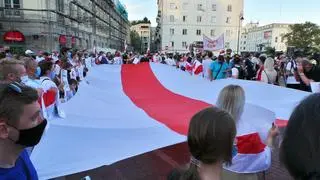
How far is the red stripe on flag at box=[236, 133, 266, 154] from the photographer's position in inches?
146

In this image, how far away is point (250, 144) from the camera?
3.74 meters

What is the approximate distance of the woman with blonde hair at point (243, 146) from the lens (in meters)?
3.55

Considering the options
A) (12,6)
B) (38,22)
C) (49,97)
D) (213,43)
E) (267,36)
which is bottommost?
(49,97)

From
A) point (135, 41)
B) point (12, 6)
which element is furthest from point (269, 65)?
point (135, 41)

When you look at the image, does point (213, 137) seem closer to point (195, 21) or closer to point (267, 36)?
point (195, 21)

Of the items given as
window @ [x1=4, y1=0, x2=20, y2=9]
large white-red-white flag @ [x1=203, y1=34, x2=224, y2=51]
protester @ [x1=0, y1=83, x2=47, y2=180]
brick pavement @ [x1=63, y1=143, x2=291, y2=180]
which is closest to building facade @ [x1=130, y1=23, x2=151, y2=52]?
window @ [x1=4, y1=0, x2=20, y2=9]

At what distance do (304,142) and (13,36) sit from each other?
37.1 meters

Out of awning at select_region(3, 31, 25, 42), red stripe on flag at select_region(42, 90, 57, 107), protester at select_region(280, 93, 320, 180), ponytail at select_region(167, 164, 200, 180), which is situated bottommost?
red stripe on flag at select_region(42, 90, 57, 107)

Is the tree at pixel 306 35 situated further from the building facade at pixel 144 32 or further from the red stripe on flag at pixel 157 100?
the building facade at pixel 144 32

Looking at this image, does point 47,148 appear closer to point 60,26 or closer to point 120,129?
point 120,129

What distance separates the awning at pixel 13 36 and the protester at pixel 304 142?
1434 inches

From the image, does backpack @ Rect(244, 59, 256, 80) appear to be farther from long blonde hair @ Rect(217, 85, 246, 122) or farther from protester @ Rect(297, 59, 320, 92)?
long blonde hair @ Rect(217, 85, 246, 122)

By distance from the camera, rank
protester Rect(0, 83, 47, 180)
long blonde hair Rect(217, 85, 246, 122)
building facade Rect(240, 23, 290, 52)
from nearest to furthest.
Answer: protester Rect(0, 83, 47, 180) → long blonde hair Rect(217, 85, 246, 122) → building facade Rect(240, 23, 290, 52)

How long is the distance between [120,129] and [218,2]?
8281 centimetres
